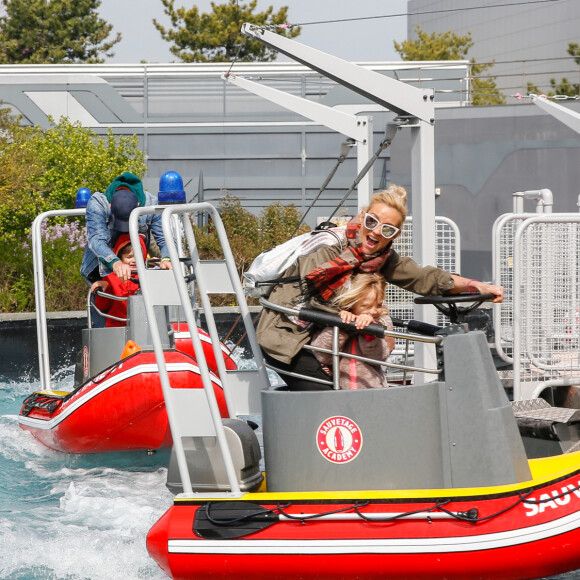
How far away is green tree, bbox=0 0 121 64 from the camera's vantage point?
38062 mm

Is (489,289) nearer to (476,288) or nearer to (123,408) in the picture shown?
(476,288)

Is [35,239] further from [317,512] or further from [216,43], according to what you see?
[216,43]

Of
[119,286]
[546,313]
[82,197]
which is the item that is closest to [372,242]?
[546,313]

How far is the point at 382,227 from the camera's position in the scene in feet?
13.7

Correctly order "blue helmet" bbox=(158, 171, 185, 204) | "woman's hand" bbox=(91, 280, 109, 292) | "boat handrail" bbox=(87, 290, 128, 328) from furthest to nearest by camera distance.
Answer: "woman's hand" bbox=(91, 280, 109, 292), "boat handrail" bbox=(87, 290, 128, 328), "blue helmet" bbox=(158, 171, 185, 204)

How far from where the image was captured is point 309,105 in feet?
29.7

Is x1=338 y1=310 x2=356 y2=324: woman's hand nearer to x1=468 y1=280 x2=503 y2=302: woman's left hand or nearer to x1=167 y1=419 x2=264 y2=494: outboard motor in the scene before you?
x1=468 y1=280 x2=503 y2=302: woman's left hand

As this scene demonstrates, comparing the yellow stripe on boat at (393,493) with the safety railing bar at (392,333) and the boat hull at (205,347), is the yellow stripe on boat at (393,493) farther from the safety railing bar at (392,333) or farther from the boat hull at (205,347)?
the boat hull at (205,347)

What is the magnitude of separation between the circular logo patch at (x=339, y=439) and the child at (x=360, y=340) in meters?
0.22

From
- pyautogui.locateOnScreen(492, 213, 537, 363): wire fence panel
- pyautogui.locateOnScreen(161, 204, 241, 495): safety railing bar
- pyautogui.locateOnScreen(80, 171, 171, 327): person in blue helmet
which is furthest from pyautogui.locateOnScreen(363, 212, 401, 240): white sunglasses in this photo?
pyautogui.locateOnScreen(80, 171, 171, 327): person in blue helmet

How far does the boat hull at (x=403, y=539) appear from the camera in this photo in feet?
12.9

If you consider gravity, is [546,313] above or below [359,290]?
below

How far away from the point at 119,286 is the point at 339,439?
3.91 metres

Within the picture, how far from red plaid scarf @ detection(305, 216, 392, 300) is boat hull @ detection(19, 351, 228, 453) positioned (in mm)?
2377
